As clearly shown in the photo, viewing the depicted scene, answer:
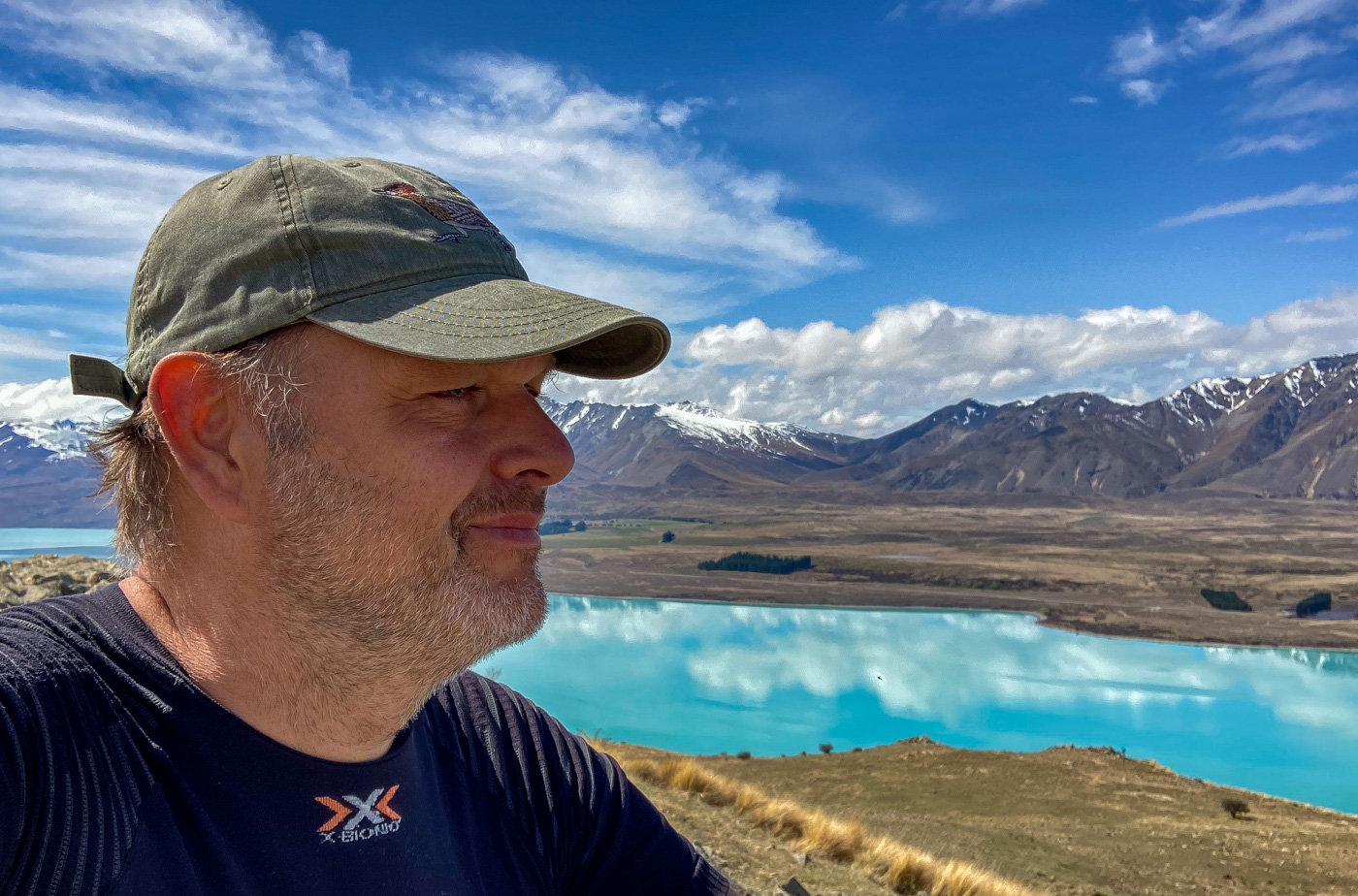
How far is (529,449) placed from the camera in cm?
123

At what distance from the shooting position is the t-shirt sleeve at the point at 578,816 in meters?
1.41

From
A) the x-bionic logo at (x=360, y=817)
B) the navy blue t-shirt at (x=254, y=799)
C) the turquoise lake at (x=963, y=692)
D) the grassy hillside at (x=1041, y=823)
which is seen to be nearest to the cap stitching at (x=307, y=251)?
the navy blue t-shirt at (x=254, y=799)

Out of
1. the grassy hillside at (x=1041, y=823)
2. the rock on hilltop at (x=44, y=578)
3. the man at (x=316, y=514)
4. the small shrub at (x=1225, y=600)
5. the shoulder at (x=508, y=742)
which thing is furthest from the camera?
the small shrub at (x=1225, y=600)

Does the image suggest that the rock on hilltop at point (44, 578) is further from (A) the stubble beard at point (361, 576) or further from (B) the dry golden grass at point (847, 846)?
(A) the stubble beard at point (361, 576)

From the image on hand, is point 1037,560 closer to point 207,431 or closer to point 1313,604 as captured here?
point 1313,604

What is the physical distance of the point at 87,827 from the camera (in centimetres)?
88

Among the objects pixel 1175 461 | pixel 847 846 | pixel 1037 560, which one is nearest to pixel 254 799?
pixel 847 846

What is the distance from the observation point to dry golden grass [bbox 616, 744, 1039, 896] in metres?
6.56

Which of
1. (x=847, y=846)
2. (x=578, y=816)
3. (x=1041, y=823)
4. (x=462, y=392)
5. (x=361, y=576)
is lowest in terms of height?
(x=1041, y=823)

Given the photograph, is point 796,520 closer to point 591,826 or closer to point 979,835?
point 979,835

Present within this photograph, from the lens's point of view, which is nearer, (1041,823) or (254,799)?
(254,799)

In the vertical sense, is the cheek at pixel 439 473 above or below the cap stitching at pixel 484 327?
below

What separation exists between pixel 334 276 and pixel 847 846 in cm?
694

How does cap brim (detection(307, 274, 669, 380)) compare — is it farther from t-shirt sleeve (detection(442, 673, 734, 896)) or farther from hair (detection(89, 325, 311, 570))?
t-shirt sleeve (detection(442, 673, 734, 896))
